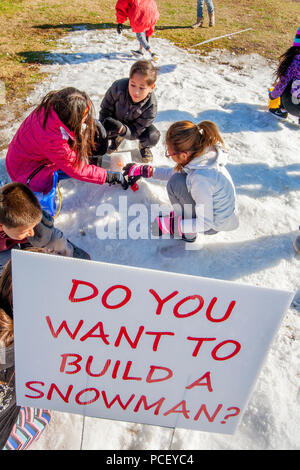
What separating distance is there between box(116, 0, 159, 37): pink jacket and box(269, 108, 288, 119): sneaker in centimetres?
213

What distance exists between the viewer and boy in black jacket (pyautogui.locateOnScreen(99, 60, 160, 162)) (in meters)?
2.51

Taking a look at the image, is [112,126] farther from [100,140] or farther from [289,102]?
[289,102]

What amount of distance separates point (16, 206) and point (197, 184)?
1.08 meters

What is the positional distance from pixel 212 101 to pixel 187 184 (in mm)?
2337

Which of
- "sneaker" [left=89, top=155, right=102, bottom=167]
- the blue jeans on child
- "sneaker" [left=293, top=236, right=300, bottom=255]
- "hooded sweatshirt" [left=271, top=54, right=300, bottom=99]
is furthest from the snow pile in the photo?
"hooded sweatshirt" [left=271, top=54, right=300, bottom=99]

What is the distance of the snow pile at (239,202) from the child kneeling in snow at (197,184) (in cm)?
24

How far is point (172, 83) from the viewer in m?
4.20

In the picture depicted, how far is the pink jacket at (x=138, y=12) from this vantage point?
4236mm

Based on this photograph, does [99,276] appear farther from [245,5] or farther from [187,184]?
[245,5]

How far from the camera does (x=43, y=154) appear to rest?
7.22ft

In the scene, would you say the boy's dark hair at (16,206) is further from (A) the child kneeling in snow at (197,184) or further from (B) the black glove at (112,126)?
(B) the black glove at (112,126)

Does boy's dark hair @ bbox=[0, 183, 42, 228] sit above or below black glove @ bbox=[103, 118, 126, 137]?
below

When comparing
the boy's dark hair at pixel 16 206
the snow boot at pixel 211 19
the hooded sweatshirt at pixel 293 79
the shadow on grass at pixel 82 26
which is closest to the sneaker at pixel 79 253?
the boy's dark hair at pixel 16 206

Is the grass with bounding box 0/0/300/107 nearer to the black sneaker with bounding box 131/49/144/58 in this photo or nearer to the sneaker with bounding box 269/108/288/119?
the black sneaker with bounding box 131/49/144/58
